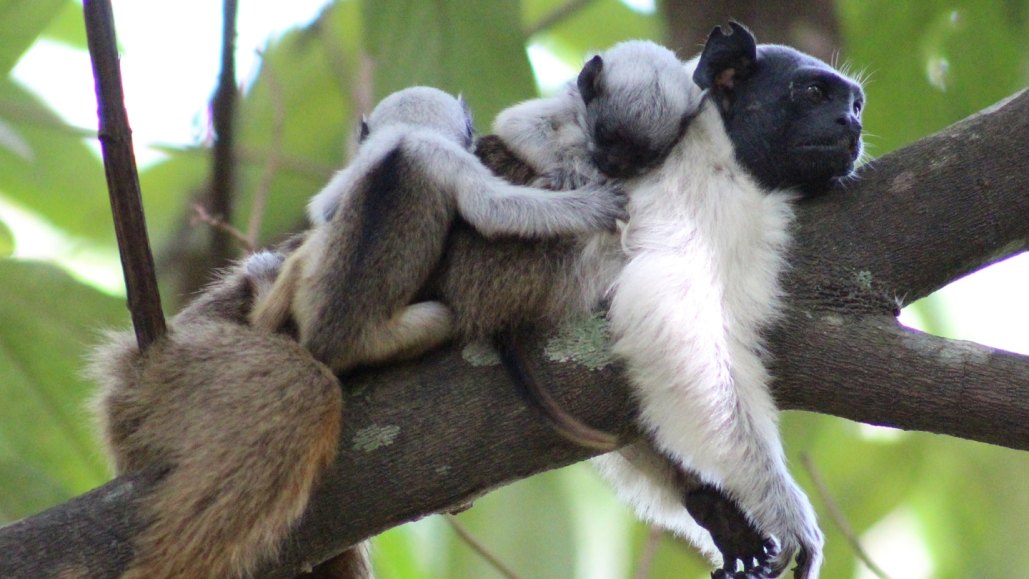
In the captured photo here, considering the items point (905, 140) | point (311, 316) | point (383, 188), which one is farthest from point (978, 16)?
point (311, 316)

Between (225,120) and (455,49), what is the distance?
986 mm

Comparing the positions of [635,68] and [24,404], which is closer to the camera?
[635,68]

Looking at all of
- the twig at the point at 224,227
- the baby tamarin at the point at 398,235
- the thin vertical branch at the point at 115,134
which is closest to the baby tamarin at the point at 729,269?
the baby tamarin at the point at 398,235

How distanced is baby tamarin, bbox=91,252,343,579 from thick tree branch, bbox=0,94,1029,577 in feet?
0.29

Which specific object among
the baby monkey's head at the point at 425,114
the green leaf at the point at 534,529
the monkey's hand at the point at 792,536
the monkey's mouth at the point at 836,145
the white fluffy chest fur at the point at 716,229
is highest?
the baby monkey's head at the point at 425,114

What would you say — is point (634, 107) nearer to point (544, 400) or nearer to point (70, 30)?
point (544, 400)

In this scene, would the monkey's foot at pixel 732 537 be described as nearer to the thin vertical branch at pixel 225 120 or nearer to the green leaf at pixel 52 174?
the thin vertical branch at pixel 225 120

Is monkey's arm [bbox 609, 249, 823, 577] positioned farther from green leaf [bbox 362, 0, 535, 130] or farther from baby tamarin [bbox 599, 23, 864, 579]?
green leaf [bbox 362, 0, 535, 130]

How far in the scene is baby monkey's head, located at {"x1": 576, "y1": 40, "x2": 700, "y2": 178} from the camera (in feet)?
12.0

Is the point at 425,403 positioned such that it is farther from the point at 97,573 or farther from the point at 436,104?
the point at 436,104

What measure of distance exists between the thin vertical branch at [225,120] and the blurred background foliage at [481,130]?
24 cm

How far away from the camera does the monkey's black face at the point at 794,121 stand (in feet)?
11.9

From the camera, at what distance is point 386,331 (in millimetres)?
3357

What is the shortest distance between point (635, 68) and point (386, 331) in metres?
1.20
